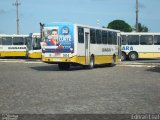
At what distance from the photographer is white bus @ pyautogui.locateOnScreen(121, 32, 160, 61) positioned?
153 feet

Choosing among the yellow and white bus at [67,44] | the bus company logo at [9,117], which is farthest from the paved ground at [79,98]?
the yellow and white bus at [67,44]

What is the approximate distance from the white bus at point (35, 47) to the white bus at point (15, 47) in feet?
9.21

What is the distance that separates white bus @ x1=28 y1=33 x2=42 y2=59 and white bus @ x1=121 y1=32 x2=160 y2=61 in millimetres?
8410

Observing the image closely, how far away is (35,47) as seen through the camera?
49.0m

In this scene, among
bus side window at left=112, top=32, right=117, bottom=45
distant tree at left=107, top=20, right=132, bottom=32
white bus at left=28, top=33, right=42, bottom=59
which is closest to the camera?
bus side window at left=112, top=32, right=117, bottom=45

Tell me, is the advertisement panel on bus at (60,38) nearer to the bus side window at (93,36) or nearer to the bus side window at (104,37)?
the bus side window at (93,36)

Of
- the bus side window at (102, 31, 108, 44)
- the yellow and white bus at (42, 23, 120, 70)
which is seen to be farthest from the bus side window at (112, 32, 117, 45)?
the yellow and white bus at (42, 23, 120, 70)

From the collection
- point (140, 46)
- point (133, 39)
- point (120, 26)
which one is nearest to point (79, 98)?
point (140, 46)

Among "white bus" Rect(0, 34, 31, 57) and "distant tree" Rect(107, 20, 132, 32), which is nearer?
"white bus" Rect(0, 34, 31, 57)

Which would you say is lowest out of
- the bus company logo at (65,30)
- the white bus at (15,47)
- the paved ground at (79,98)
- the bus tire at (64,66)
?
the paved ground at (79,98)

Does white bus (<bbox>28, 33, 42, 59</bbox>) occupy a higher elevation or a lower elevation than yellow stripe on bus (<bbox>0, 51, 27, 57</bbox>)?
higher

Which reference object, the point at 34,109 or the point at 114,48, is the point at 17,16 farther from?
the point at 34,109

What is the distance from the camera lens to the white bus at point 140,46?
46.7 metres

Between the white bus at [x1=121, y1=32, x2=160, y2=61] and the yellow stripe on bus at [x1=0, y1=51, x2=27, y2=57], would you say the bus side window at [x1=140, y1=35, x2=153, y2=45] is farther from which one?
the yellow stripe on bus at [x1=0, y1=51, x2=27, y2=57]
